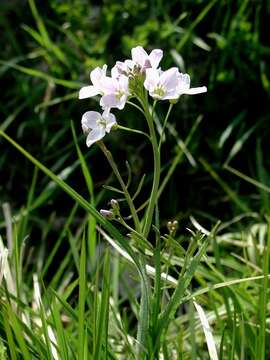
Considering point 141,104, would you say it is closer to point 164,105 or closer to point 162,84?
point 162,84

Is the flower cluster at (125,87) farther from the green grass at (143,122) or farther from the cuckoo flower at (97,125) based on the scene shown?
the green grass at (143,122)

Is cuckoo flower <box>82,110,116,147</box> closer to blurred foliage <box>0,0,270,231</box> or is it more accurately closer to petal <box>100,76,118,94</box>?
petal <box>100,76,118,94</box>

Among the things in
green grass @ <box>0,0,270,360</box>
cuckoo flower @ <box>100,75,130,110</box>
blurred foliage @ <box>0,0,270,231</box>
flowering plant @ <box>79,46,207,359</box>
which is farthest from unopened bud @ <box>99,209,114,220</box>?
blurred foliage @ <box>0,0,270,231</box>

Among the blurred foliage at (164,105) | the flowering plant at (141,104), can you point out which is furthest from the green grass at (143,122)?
the flowering plant at (141,104)

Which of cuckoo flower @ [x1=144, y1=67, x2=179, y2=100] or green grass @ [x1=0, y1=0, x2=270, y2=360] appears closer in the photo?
cuckoo flower @ [x1=144, y1=67, x2=179, y2=100]

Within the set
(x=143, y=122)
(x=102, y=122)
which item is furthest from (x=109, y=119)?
(x=143, y=122)

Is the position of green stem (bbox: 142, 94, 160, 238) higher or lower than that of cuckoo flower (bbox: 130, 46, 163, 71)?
lower

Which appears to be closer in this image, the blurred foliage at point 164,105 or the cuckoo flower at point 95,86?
the cuckoo flower at point 95,86
